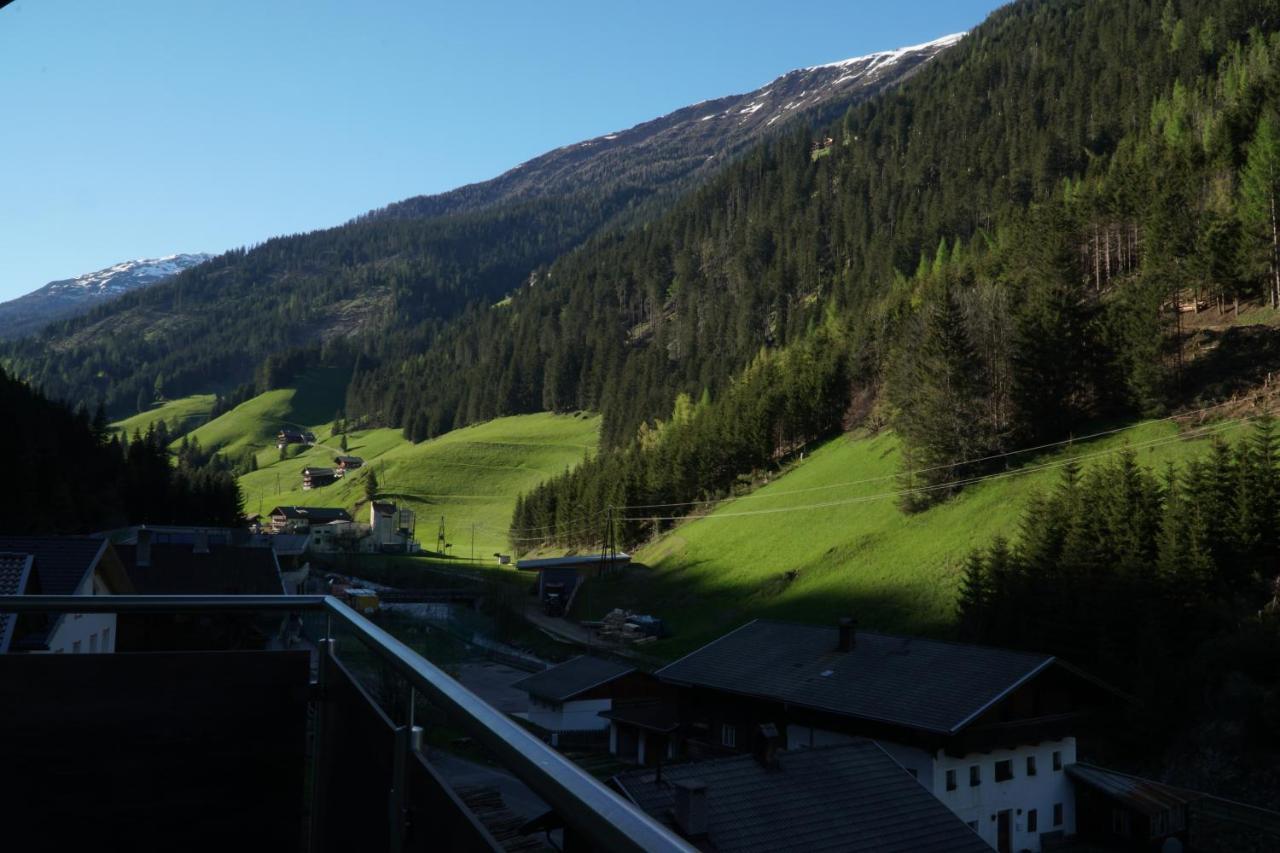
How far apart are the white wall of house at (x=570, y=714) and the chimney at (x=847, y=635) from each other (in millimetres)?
10204

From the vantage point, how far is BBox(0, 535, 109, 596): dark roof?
15.9 metres

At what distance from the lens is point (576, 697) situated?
123 feet

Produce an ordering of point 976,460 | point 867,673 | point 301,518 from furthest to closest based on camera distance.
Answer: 1. point 301,518
2. point 976,460
3. point 867,673

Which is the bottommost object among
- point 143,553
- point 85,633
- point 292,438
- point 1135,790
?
point 1135,790

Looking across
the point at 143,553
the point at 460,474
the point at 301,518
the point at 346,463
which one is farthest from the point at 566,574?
the point at 346,463

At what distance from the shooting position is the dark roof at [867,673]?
27.0 metres

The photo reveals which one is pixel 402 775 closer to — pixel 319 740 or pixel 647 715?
pixel 319 740

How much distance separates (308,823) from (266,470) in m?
162

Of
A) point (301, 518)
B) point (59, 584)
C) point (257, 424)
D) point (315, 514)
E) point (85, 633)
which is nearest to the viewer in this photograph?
point (85, 633)

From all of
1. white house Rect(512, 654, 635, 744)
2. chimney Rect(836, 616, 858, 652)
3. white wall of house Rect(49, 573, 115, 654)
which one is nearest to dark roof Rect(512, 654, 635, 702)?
white house Rect(512, 654, 635, 744)

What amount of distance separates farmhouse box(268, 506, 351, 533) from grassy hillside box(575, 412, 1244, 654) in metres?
50.4

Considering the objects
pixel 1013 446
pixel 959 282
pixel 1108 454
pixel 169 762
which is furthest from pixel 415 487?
pixel 169 762

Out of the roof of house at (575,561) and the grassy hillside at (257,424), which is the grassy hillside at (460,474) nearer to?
the grassy hillside at (257,424)

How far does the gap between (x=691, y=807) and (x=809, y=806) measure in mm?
2808
